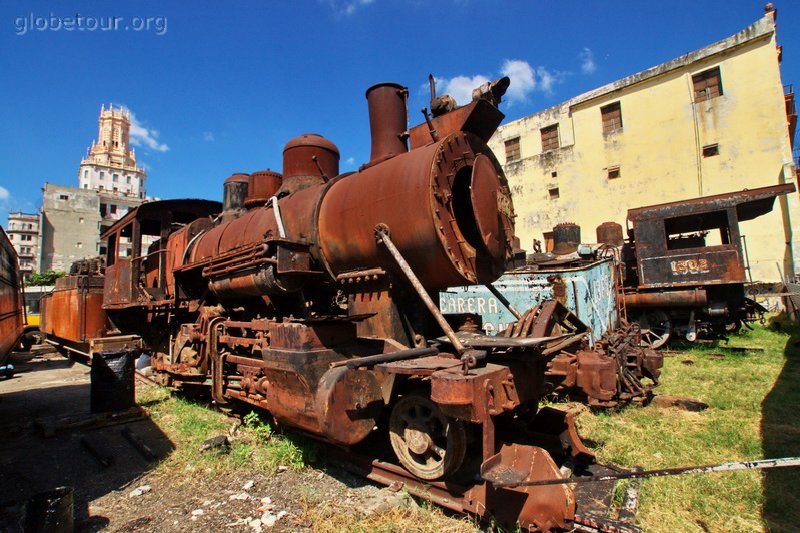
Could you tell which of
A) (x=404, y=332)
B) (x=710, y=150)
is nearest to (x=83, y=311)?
(x=404, y=332)

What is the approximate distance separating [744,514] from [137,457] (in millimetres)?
5469

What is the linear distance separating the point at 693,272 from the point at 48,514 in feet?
39.9

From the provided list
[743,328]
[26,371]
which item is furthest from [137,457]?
[743,328]

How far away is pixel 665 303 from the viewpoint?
424 inches

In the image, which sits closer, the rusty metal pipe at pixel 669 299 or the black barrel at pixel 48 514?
the black barrel at pixel 48 514

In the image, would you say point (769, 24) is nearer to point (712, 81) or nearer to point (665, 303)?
point (712, 81)

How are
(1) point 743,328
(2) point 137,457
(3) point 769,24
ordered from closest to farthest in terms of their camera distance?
(2) point 137,457, (1) point 743,328, (3) point 769,24

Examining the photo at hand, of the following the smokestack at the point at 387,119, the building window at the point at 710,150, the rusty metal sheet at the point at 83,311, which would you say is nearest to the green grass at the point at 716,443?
the smokestack at the point at 387,119

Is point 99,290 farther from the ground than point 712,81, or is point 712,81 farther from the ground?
point 712,81

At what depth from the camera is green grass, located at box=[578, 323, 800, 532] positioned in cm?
313

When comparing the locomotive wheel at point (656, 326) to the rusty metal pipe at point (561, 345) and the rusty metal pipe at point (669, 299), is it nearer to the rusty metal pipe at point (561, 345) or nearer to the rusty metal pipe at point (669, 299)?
the rusty metal pipe at point (669, 299)

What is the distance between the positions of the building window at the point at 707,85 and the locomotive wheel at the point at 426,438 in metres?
22.1

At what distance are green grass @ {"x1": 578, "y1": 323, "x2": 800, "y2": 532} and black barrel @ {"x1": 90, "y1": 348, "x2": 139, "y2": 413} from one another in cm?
610

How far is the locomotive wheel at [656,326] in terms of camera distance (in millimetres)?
10922
